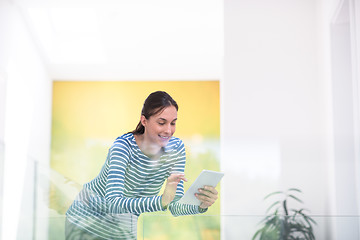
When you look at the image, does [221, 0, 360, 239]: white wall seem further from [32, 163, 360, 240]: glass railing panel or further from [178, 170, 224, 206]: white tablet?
[178, 170, 224, 206]: white tablet

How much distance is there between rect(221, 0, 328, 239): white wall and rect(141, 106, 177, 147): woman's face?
1065 mm

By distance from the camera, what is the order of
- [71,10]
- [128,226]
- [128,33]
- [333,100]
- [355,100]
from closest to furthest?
[128,226], [355,100], [333,100], [71,10], [128,33]

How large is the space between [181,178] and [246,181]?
4.54 feet

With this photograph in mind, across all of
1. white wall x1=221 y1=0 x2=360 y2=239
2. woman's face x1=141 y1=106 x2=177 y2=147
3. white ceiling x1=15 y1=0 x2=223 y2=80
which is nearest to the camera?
woman's face x1=141 y1=106 x2=177 y2=147

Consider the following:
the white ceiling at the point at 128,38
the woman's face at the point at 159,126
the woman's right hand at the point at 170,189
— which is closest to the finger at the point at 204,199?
the woman's right hand at the point at 170,189

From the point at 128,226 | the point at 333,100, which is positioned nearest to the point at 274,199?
the point at 333,100

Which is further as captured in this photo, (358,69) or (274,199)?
(274,199)

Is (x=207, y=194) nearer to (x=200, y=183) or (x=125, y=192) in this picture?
(x=200, y=183)

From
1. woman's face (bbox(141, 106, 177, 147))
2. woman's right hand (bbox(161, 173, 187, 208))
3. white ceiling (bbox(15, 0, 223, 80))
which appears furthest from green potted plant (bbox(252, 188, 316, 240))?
white ceiling (bbox(15, 0, 223, 80))

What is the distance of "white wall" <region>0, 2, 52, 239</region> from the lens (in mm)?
3926

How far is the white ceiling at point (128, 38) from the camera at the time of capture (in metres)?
4.27

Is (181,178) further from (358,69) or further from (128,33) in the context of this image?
(128,33)

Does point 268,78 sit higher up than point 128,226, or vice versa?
point 268,78

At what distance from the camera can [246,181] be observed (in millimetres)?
3805
